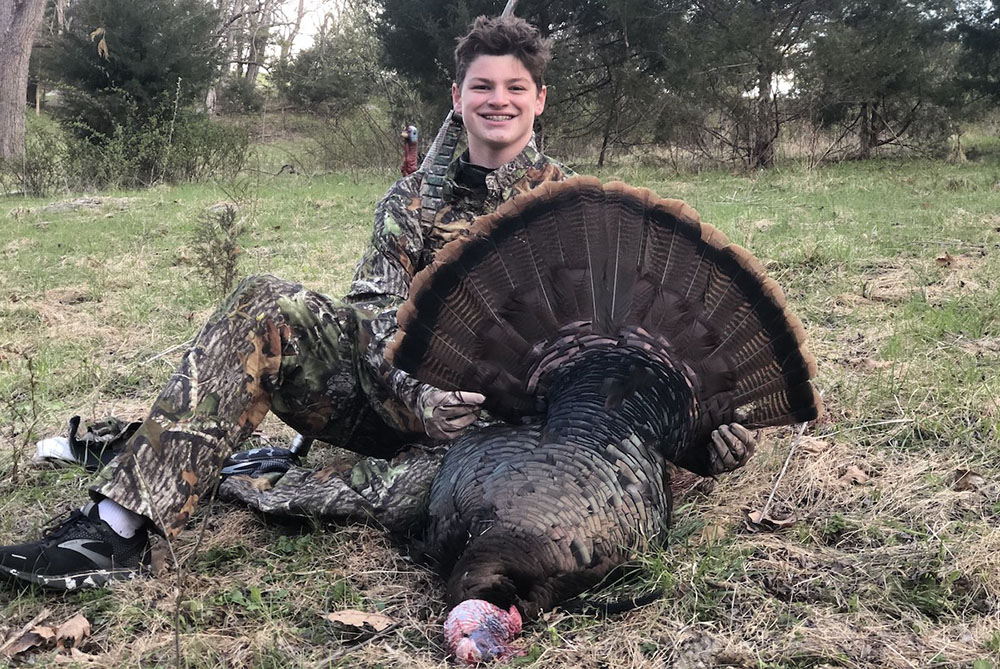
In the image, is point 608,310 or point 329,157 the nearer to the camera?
point 608,310

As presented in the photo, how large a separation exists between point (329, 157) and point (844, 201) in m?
11.7

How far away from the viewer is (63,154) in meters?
14.3

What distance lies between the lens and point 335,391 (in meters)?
2.68

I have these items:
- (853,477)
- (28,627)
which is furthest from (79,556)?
(853,477)

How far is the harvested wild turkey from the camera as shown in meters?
2.04

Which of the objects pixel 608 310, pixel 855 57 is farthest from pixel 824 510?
pixel 855 57

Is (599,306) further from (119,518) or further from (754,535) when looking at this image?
(119,518)

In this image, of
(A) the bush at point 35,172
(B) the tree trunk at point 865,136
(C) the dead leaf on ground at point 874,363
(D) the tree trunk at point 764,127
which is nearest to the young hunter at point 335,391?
(C) the dead leaf on ground at point 874,363

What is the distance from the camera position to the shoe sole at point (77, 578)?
7.11 ft

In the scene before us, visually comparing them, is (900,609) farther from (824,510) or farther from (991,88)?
(991,88)

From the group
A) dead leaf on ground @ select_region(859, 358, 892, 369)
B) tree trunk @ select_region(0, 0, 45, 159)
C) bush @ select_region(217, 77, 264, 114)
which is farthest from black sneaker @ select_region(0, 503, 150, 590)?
bush @ select_region(217, 77, 264, 114)

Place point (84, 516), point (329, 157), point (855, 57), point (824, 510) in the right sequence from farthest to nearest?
1. point (329, 157)
2. point (855, 57)
3. point (824, 510)
4. point (84, 516)

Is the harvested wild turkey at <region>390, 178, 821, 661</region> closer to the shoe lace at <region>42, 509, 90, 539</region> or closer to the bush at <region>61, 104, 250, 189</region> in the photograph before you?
the shoe lace at <region>42, 509, 90, 539</region>

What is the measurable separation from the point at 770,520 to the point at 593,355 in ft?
2.58
